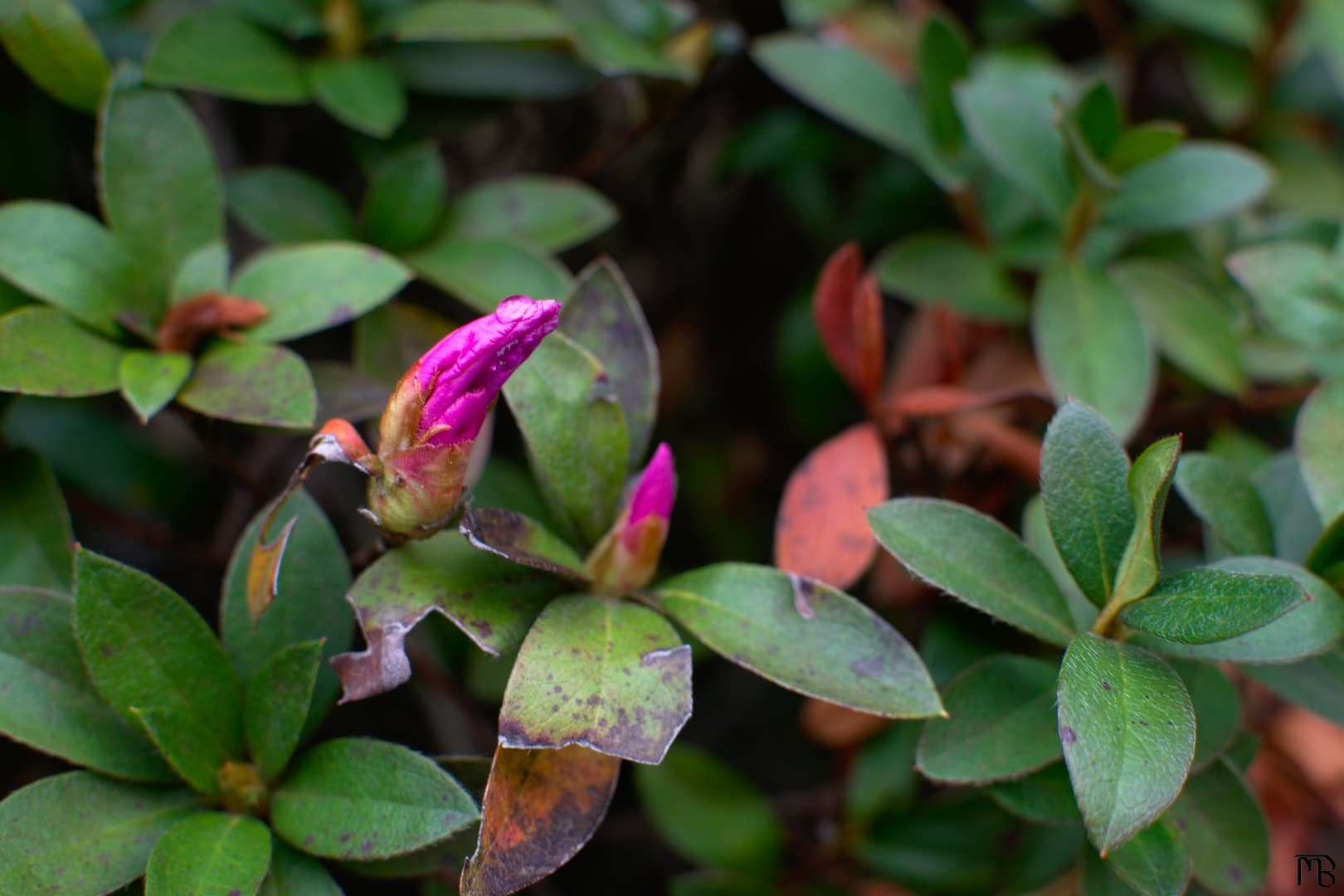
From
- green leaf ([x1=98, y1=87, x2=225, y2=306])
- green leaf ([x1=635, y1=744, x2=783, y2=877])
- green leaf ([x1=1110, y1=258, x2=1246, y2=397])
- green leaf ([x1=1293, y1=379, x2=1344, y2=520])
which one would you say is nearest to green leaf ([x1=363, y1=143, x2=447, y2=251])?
green leaf ([x1=98, y1=87, x2=225, y2=306])

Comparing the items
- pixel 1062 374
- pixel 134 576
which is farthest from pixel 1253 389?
pixel 134 576

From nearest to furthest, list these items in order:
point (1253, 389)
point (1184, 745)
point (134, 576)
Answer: point (1184, 745) → point (134, 576) → point (1253, 389)

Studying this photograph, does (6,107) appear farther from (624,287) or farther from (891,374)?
(891,374)

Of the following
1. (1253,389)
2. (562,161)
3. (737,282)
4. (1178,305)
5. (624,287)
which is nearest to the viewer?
(624,287)

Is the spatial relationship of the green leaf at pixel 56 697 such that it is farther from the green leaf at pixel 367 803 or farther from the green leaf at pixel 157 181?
the green leaf at pixel 157 181

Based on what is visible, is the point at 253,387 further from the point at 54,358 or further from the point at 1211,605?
the point at 1211,605

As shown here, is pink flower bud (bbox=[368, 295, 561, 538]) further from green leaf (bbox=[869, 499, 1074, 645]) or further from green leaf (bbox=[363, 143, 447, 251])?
green leaf (bbox=[363, 143, 447, 251])

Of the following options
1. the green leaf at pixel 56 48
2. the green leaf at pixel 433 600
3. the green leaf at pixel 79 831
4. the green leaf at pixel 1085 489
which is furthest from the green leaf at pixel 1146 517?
the green leaf at pixel 56 48
